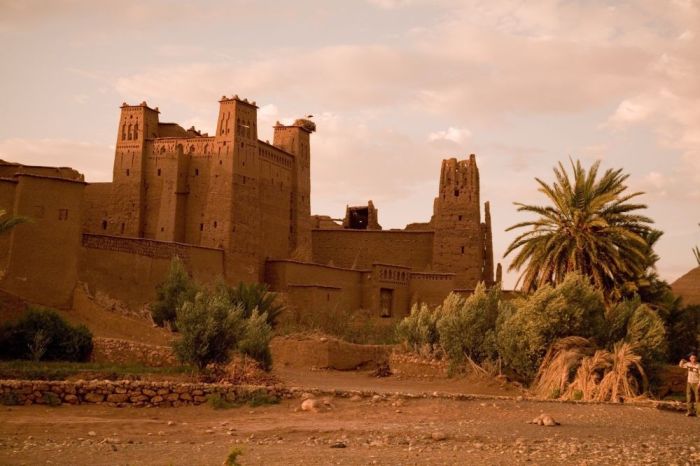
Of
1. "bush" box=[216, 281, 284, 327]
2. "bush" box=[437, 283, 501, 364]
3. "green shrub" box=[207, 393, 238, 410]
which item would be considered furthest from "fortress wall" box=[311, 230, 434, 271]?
"green shrub" box=[207, 393, 238, 410]

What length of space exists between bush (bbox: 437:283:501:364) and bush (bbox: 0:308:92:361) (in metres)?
8.46

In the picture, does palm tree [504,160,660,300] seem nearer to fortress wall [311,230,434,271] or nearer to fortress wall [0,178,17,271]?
fortress wall [0,178,17,271]

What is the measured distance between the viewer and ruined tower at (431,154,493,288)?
46.5 meters

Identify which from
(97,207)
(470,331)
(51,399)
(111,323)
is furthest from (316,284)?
(51,399)

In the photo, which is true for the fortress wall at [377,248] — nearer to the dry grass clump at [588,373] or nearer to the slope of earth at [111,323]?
the slope of earth at [111,323]

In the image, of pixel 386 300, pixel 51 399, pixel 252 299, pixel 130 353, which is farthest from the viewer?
pixel 386 300

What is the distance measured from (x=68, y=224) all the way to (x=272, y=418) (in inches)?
584

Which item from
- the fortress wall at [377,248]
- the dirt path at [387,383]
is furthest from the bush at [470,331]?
the fortress wall at [377,248]

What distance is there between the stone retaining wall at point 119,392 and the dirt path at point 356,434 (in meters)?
0.24

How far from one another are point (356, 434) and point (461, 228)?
116 feet

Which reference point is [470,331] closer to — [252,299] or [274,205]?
[252,299]

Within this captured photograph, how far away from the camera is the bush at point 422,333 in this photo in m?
23.9

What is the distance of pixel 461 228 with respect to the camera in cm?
4712

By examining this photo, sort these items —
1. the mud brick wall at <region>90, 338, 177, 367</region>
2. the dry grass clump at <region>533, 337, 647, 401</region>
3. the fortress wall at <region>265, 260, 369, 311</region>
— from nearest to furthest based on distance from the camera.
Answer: the dry grass clump at <region>533, 337, 647, 401</region>, the mud brick wall at <region>90, 338, 177, 367</region>, the fortress wall at <region>265, 260, 369, 311</region>
